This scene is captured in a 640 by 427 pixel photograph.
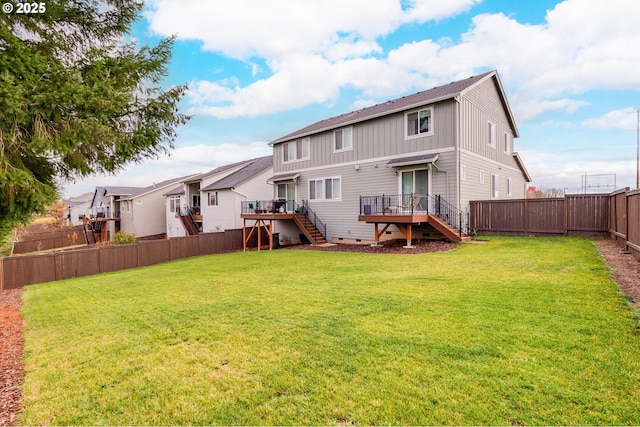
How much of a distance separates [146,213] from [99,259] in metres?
19.0

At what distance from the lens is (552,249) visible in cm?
1009

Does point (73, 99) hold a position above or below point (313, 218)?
above

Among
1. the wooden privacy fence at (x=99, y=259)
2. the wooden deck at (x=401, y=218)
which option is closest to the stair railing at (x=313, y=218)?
the wooden deck at (x=401, y=218)

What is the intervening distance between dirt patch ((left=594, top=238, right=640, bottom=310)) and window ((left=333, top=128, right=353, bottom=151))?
449 inches

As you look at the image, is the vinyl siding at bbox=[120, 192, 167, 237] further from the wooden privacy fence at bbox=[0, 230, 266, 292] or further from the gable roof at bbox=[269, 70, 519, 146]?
the gable roof at bbox=[269, 70, 519, 146]

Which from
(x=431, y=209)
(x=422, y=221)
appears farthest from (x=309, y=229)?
(x=422, y=221)

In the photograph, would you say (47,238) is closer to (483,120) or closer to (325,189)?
(325,189)

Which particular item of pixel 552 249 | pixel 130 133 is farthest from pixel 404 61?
pixel 130 133

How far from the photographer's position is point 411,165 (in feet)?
48.3

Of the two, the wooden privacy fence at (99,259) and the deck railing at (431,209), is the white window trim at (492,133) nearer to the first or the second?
the deck railing at (431,209)

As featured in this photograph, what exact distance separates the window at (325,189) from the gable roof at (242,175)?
22.1 ft

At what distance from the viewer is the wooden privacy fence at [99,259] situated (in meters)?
12.3

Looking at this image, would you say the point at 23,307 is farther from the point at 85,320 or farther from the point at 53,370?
the point at 53,370

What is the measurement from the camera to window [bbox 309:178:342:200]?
18.2 meters
